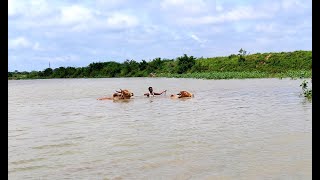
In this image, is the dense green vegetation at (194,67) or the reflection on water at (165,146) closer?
the reflection on water at (165,146)

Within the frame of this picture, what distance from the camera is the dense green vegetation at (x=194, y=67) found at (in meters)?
48.2

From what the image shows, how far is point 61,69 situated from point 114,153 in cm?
5826

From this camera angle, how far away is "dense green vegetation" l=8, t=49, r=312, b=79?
48.2 m

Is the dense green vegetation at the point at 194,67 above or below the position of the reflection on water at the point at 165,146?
above

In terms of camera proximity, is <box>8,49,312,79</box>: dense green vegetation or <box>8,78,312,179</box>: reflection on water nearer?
<box>8,78,312,179</box>: reflection on water

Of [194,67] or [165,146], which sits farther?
[194,67]

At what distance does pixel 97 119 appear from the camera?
10648mm

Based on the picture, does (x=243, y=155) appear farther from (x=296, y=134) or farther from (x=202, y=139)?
(x=296, y=134)

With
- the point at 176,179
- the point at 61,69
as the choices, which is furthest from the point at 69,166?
the point at 61,69

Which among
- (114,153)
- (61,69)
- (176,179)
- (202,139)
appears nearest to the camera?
(176,179)

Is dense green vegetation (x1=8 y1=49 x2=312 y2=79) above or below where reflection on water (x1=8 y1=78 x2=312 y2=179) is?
above

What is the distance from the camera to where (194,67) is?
5253 centimetres
